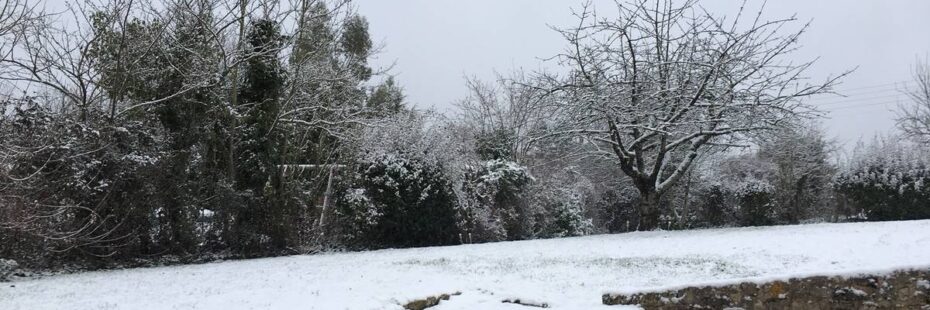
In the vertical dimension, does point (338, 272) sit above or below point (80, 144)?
below

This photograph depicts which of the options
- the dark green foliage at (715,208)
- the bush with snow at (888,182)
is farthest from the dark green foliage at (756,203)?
the bush with snow at (888,182)

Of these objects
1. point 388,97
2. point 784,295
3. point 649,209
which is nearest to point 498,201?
point 649,209

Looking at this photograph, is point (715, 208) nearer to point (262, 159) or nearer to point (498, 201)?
point (498, 201)

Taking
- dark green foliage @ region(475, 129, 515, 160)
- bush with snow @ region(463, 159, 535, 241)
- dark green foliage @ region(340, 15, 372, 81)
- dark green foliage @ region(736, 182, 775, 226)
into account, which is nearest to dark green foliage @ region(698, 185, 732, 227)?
dark green foliage @ region(736, 182, 775, 226)

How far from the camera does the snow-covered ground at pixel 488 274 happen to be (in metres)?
6.29

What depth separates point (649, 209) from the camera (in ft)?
48.9

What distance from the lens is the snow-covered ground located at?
629 cm

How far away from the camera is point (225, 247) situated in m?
12.0

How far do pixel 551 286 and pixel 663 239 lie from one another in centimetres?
522

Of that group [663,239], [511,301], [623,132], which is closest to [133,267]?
[511,301]

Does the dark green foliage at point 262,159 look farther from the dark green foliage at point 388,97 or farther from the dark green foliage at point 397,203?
the dark green foliage at point 388,97

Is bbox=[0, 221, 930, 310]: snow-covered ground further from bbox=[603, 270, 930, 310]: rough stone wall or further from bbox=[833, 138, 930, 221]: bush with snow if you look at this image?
bbox=[833, 138, 930, 221]: bush with snow

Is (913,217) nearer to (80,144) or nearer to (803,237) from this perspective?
(803,237)

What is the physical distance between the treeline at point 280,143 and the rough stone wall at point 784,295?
261 inches
